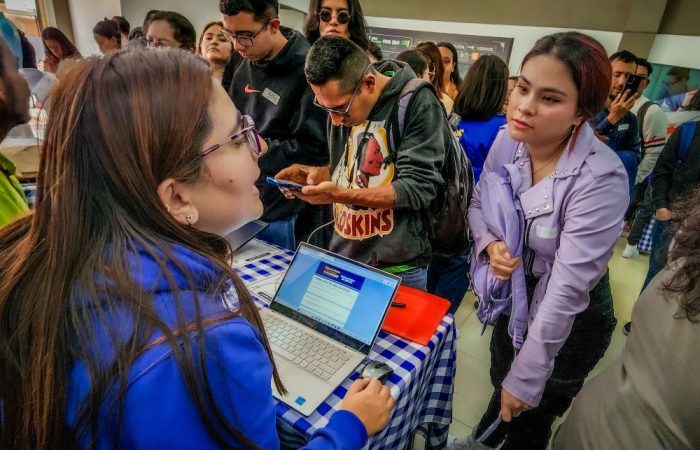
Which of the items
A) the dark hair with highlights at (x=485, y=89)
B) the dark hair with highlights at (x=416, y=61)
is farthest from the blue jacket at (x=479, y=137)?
the dark hair with highlights at (x=416, y=61)

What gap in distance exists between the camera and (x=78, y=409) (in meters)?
0.47

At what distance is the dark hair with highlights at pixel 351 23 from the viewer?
6.57 ft

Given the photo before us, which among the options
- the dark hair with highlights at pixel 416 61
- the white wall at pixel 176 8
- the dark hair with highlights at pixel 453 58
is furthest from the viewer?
the white wall at pixel 176 8

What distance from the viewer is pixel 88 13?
5102 millimetres

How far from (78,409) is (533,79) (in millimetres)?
1222

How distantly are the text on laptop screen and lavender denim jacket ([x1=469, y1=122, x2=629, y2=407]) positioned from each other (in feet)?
1.46

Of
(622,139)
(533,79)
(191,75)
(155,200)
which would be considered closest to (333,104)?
(533,79)

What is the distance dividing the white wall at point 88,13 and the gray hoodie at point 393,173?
540 centimetres

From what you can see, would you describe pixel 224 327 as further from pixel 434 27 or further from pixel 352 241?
pixel 434 27

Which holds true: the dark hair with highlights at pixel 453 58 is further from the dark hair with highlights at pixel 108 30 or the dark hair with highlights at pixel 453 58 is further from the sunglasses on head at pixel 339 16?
the dark hair with highlights at pixel 108 30

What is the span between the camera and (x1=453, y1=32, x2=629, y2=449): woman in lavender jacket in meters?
1.01

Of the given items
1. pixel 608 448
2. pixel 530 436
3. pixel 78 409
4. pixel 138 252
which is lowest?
pixel 530 436

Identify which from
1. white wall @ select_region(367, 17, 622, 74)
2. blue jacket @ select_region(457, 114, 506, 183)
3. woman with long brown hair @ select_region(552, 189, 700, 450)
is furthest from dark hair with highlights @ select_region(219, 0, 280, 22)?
white wall @ select_region(367, 17, 622, 74)

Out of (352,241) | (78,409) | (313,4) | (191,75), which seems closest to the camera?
(78,409)
